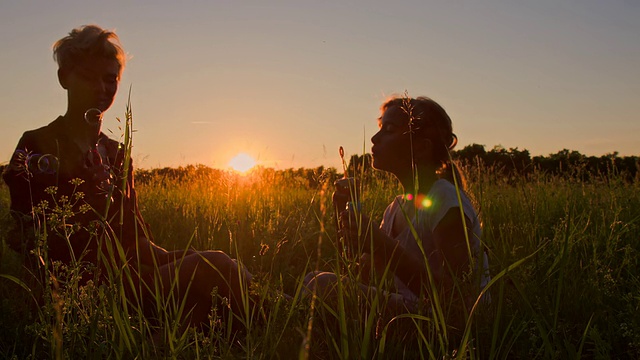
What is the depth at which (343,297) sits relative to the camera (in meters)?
2.01

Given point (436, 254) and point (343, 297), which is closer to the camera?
point (343, 297)

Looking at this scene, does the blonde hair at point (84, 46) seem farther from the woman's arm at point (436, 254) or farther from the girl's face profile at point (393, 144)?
the woman's arm at point (436, 254)

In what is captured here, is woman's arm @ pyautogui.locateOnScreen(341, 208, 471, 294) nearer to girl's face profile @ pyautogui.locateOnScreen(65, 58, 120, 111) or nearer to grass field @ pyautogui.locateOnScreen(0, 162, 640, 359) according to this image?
grass field @ pyautogui.locateOnScreen(0, 162, 640, 359)

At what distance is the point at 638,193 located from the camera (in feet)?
17.5

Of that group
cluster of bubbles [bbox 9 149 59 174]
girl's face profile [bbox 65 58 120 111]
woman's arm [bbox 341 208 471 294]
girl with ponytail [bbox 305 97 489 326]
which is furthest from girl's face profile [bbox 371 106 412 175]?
cluster of bubbles [bbox 9 149 59 174]

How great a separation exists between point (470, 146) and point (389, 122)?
41.3 ft

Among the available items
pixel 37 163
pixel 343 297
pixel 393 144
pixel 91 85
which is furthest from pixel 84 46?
pixel 343 297

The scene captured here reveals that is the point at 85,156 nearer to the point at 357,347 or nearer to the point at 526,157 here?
the point at 357,347

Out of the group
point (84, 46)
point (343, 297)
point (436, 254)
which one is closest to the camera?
point (343, 297)

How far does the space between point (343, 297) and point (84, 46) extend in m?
2.07

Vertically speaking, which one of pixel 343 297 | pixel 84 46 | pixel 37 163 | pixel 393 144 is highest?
pixel 84 46

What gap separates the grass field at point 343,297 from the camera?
4.64 ft

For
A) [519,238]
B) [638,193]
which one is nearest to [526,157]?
[638,193]

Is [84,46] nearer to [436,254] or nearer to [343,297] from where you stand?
[343,297]
